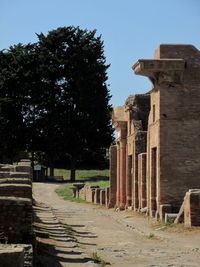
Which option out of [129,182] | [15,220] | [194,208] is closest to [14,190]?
[15,220]

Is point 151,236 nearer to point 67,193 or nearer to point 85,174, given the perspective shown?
point 67,193

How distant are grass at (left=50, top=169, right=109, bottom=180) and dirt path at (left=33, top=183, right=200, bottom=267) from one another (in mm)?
29734

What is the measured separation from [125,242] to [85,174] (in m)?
41.9

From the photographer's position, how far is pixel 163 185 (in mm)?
23969

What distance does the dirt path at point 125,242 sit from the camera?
12672 mm

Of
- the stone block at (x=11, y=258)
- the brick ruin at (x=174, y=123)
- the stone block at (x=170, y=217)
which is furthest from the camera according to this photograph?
the brick ruin at (x=174, y=123)

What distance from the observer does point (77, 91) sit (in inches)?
2197

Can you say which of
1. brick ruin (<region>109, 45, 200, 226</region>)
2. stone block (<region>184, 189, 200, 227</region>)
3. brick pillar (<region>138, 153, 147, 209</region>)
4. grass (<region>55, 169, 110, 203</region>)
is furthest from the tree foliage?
stone block (<region>184, 189, 200, 227</region>)

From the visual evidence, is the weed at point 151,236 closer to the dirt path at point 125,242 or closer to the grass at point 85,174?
the dirt path at point 125,242

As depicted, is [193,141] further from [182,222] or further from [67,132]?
[67,132]

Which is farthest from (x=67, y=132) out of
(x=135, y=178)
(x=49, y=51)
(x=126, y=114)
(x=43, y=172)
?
(x=135, y=178)

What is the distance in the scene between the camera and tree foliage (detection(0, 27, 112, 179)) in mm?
54188

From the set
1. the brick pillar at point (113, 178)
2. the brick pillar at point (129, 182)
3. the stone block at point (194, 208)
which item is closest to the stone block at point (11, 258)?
the stone block at point (194, 208)

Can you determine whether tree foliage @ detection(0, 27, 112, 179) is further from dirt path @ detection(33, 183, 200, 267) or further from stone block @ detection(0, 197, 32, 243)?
stone block @ detection(0, 197, 32, 243)
